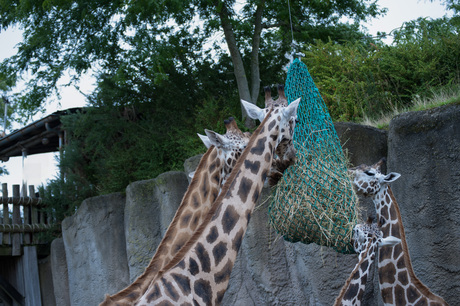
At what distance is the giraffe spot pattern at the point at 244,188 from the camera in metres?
5.02

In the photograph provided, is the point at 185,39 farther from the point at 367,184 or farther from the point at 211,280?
the point at 211,280

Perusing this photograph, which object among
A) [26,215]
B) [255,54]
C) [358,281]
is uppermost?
[255,54]

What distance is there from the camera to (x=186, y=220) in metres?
5.84

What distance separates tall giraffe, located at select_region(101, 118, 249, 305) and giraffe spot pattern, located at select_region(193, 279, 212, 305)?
26.4 inches

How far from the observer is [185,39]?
1387cm

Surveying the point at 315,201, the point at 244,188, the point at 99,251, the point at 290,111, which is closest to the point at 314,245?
the point at 315,201

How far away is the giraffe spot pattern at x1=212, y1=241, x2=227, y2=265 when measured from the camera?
15.5ft

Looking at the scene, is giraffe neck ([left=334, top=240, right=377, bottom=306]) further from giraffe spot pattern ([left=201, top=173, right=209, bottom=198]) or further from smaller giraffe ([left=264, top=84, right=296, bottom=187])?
giraffe spot pattern ([left=201, top=173, right=209, bottom=198])

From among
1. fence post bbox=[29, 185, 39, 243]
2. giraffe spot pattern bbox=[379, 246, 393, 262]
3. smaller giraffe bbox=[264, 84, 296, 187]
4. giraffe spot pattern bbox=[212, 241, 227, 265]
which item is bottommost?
giraffe spot pattern bbox=[379, 246, 393, 262]

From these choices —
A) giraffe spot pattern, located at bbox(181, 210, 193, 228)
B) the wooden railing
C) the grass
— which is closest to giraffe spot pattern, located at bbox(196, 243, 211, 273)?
giraffe spot pattern, located at bbox(181, 210, 193, 228)

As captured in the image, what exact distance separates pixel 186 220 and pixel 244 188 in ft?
3.43

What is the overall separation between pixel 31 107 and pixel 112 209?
14.7 feet

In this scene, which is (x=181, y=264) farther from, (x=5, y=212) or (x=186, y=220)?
(x=5, y=212)

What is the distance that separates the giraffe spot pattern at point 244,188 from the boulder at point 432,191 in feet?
11.3
